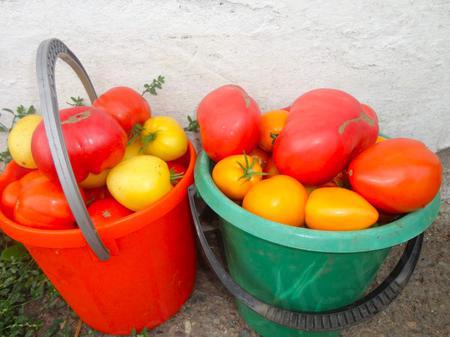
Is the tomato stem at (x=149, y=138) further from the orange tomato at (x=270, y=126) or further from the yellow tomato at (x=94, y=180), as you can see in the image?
the orange tomato at (x=270, y=126)

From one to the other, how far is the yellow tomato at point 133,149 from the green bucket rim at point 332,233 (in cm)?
30

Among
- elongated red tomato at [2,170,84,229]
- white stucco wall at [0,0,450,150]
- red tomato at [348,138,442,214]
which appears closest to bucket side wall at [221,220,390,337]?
red tomato at [348,138,442,214]

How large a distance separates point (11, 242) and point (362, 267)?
1.09m

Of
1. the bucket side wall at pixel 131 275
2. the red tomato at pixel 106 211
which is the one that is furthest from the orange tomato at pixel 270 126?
the red tomato at pixel 106 211

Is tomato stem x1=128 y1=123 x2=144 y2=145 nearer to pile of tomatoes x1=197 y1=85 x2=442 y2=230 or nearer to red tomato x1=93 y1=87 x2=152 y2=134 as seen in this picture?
red tomato x1=93 y1=87 x2=152 y2=134

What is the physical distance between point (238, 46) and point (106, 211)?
1.72 ft

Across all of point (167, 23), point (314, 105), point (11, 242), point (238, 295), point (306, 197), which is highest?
point (167, 23)

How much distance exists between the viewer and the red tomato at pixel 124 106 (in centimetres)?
75

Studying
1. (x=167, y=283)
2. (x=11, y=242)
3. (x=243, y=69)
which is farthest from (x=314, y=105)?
(x=11, y=242)

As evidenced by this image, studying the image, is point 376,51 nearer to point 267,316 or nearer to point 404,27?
point 404,27

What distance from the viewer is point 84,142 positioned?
636mm

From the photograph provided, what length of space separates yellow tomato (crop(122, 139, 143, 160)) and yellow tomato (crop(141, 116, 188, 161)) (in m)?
0.03

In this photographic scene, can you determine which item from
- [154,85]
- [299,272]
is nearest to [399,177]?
[299,272]

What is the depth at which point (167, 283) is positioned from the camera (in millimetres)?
828
